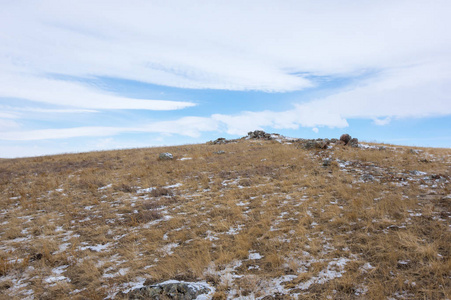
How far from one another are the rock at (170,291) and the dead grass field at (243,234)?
1.08ft

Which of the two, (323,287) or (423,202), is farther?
(423,202)

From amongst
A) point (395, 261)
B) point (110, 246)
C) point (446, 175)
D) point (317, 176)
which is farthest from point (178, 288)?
point (446, 175)

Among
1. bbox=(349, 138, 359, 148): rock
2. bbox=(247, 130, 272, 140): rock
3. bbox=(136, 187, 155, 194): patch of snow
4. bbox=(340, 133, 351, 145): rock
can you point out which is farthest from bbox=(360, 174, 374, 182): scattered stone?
bbox=(247, 130, 272, 140): rock

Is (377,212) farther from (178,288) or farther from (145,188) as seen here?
(145,188)

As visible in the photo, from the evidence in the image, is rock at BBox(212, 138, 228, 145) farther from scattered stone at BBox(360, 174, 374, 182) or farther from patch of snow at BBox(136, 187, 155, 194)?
scattered stone at BBox(360, 174, 374, 182)

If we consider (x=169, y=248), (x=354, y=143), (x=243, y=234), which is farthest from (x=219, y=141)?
(x=169, y=248)

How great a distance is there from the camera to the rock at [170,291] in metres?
4.36

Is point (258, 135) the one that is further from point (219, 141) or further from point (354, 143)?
point (354, 143)

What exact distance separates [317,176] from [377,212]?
188 inches

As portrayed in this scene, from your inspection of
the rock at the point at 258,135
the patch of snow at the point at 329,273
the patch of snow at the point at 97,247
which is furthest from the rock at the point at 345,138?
the patch of snow at the point at 97,247

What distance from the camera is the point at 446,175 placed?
10.7m

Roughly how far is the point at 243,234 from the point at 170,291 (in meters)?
2.86

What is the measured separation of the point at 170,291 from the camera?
443 cm

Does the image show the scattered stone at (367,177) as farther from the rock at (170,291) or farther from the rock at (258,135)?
the rock at (258,135)
